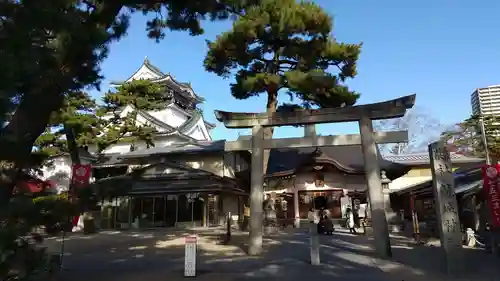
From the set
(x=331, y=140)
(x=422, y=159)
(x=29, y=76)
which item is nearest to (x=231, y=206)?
(x=331, y=140)

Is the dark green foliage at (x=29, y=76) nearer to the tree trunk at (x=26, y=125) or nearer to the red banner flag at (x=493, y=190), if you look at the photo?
the tree trunk at (x=26, y=125)

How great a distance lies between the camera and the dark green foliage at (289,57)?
17859 mm

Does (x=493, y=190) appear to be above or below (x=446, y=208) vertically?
above

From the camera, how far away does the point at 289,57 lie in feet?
62.2

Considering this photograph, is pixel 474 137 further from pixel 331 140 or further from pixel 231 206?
pixel 331 140

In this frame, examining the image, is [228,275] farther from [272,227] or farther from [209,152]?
[209,152]

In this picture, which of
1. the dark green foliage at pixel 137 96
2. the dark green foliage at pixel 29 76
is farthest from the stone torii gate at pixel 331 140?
the dark green foliage at pixel 137 96

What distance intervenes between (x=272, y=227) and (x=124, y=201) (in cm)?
1151

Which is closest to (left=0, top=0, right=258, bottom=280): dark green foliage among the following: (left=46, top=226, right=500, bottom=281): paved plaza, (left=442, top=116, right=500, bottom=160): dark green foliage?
(left=46, top=226, right=500, bottom=281): paved plaza

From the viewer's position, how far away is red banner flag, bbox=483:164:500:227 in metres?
10.7

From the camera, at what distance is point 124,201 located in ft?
87.2

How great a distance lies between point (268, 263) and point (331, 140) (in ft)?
14.9

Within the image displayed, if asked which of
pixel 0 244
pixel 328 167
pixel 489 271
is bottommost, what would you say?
pixel 489 271

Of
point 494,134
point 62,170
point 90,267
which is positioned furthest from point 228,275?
point 494,134
